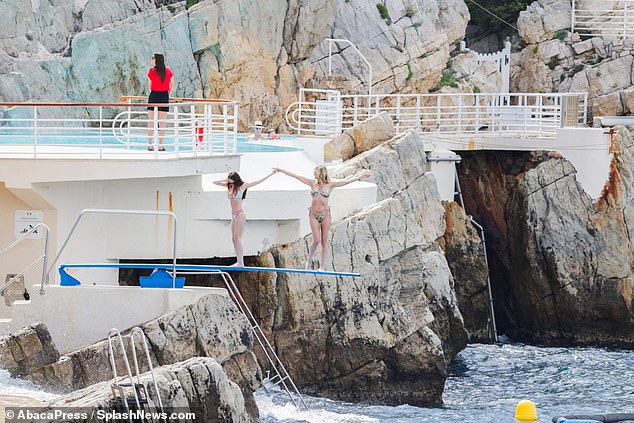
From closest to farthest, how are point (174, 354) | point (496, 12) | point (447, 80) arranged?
point (174, 354) → point (447, 80) → point (496, 12)

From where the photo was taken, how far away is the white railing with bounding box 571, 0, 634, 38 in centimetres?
4862

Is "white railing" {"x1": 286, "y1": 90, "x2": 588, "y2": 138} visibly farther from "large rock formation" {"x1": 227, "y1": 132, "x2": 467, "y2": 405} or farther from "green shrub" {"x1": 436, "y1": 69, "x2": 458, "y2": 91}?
"large rock formation" {"x1": 227, "y1": 132, "x2": 467, "y2": 405}

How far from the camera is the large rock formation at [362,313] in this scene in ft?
86.8

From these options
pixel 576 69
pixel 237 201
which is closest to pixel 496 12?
pixel 576 69

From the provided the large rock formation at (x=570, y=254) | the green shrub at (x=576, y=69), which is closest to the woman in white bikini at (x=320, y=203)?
the large rock formation at (x=570, y=254)

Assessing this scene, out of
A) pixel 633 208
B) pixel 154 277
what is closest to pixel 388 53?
pixel 633 208

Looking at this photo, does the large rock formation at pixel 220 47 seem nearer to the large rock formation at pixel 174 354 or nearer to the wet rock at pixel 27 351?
the large rock formation at pixel 174 354

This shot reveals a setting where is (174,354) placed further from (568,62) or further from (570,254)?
(568,62)

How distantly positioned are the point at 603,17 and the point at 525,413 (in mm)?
24300

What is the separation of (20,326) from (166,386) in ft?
12.5

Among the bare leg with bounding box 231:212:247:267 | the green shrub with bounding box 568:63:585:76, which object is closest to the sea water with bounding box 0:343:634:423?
the bare leg with bounding box 231:212:247:267

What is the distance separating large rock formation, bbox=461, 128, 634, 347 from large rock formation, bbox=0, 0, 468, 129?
6.94 metres

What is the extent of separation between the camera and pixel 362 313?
1077 inches

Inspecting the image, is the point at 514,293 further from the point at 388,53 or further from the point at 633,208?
the point at 388,53
